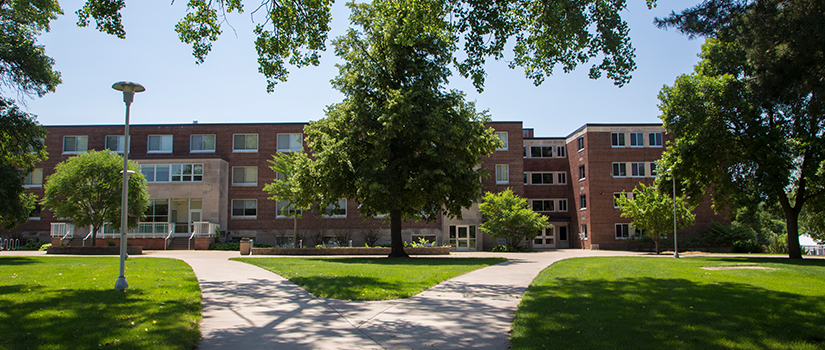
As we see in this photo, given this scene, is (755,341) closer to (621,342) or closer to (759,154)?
(621,342)

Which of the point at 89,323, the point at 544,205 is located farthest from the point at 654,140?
the point at 89,323

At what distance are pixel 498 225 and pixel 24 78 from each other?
2782 cm

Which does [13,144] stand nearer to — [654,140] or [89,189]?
[89,189]

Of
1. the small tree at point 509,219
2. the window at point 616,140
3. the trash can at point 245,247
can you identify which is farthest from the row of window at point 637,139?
the trash can at point 245,247

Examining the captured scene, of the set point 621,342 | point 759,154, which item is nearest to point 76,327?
point 621,342

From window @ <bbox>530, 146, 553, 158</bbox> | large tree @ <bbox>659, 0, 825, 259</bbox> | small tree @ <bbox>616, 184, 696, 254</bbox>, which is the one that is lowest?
small tree @ <bbox>616, 184, 696, 254</bbox>

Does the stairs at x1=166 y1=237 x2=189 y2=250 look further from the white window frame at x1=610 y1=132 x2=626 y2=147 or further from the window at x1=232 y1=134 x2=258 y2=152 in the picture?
the white window frame at x1=610 y1=132 x2=626 y2=147

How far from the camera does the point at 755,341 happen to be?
6305 mm

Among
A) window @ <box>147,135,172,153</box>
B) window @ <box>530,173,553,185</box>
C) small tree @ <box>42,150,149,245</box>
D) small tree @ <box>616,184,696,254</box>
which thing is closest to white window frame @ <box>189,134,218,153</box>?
window @ <box>147,135,172,153</box>

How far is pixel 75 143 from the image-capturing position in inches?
1751

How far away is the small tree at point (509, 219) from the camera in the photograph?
1473 inches

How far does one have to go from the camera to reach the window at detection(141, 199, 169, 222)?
42062 mm

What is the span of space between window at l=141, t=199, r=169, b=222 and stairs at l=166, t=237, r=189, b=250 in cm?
335

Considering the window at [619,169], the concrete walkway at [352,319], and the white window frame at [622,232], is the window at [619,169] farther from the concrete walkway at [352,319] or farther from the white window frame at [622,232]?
the concrete walkway at [352,319]
